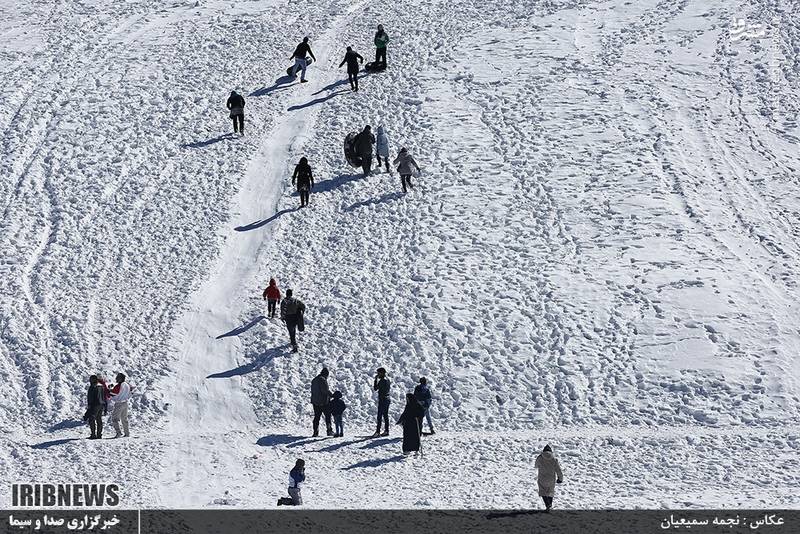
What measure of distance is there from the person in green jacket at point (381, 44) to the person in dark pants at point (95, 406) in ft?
62.5

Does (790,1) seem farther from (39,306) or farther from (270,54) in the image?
(39,306)

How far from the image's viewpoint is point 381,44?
41.0 metres

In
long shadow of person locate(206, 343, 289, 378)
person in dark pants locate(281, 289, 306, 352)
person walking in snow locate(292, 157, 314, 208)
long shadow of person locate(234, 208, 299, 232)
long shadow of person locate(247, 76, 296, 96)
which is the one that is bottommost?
long shadow of person locate(206, 343, 289, 378)

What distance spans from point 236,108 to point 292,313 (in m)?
11.2

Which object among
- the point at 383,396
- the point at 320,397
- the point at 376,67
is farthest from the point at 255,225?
the point at 376,67

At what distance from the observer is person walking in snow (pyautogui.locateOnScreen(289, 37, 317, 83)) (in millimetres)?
40500

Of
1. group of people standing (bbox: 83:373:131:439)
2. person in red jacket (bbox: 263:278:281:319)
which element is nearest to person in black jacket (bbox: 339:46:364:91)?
person in red jacket (bbox: 263:278:281:319)

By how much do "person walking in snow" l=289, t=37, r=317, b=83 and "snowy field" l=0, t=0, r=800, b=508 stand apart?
0.86m

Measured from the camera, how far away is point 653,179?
35.2 meters

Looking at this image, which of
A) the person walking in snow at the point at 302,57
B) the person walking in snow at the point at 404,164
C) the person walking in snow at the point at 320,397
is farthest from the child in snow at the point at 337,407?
the person walking in snow at the point at 302,57

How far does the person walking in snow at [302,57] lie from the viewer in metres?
40.5

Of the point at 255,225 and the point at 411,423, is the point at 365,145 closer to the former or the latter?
the point at 255,225

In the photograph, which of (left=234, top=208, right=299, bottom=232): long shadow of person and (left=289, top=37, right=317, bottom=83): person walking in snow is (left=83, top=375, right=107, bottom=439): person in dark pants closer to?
(left=234, top=208, right=299, bottom=232): long shadow of person

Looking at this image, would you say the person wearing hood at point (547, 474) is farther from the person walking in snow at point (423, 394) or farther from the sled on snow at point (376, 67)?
the sled on snow at point (376, 67)
